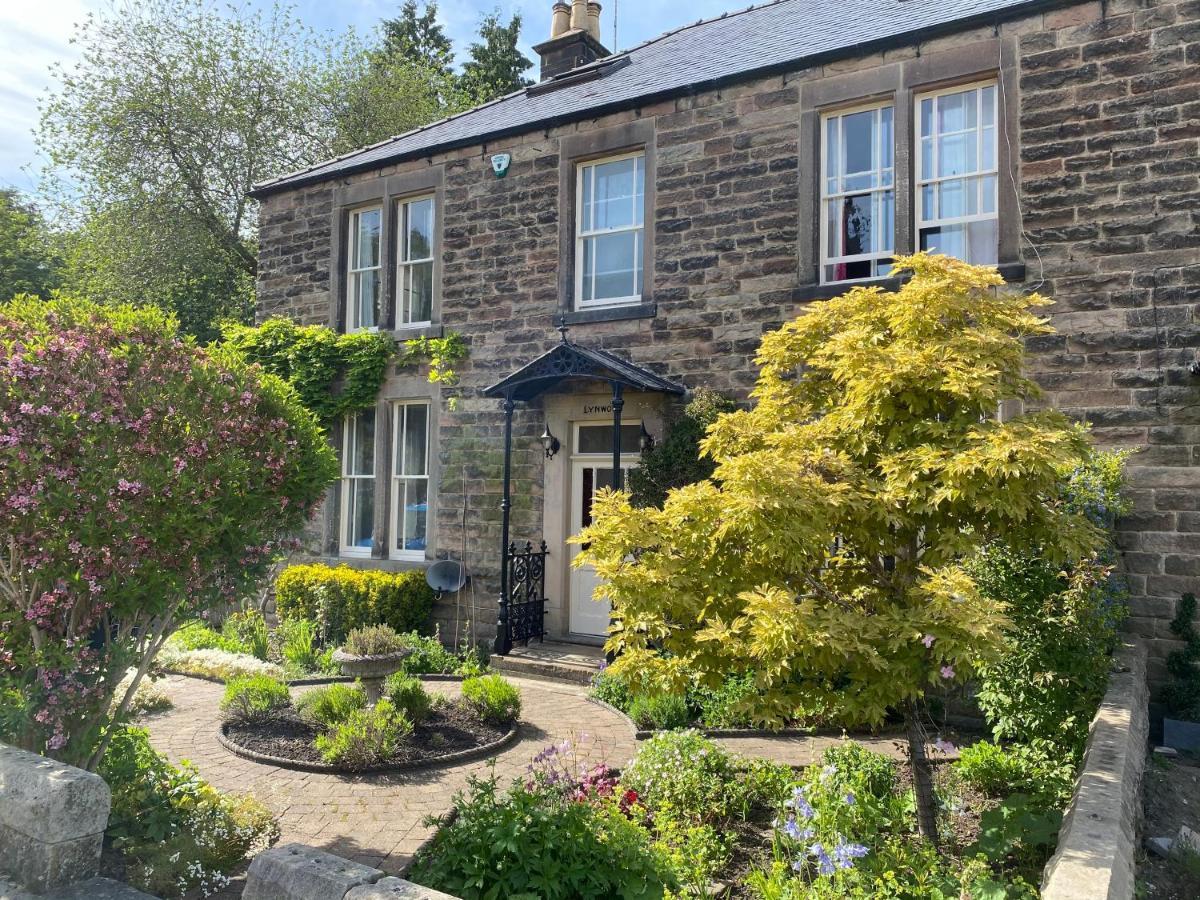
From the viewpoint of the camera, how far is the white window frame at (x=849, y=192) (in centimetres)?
893

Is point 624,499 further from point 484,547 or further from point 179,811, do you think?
point 484,547

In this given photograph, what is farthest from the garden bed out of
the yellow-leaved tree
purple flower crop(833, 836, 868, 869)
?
purple flower crop(833, 836, 868, 869)

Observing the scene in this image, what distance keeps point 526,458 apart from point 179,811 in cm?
678

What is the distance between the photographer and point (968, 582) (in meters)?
4.16

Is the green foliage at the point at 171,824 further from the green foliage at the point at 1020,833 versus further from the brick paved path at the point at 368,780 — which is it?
A: the green foliage at the point at 1020,833

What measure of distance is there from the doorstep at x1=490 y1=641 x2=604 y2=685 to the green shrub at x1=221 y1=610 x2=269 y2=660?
3.24m

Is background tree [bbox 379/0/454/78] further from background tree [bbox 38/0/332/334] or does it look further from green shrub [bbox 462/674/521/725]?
green shrub [bbox 462/674/521/725]

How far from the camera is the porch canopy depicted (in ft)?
31.5

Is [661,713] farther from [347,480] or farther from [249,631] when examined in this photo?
[347,480]

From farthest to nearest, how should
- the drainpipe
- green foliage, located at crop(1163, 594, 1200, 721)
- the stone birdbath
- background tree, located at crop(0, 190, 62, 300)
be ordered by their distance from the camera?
background tree, located at crop(0, 190, 62, 300) < the drainpipe < the stone birdbath < green foliage, located at crop(1163, 594, 1200, 721)

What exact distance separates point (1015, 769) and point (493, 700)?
4.13 meters

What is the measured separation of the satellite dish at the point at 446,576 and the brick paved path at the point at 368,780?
100 inches

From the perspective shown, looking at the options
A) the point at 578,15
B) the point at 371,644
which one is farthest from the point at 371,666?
the point at 578,15

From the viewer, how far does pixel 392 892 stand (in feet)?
10.0
